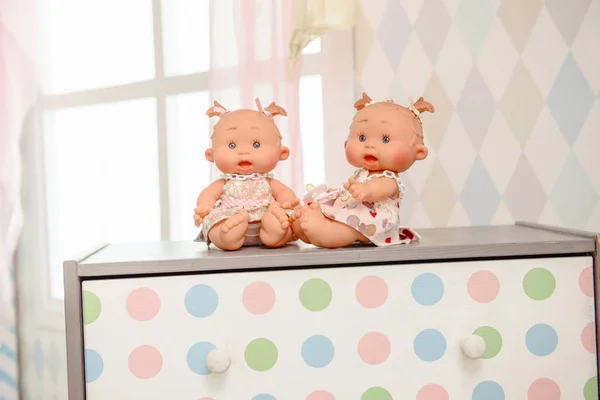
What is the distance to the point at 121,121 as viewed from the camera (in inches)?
80.3

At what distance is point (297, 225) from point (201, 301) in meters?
0.23

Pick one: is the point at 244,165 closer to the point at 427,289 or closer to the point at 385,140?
the point at 385,140

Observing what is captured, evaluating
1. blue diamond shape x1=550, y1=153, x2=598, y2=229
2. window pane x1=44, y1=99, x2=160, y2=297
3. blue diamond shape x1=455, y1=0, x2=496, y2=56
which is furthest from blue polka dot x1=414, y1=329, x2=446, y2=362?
window pane x1=44, y1=99, x2=160, y2=297

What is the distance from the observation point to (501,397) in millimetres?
1162

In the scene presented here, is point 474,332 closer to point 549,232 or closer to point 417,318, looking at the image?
point 417,318

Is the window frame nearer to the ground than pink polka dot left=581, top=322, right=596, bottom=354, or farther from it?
farther from it

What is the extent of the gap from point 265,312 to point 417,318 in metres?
0.26

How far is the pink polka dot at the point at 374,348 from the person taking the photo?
1148 millimetres

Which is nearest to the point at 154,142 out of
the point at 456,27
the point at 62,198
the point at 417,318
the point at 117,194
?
the point at 117,194

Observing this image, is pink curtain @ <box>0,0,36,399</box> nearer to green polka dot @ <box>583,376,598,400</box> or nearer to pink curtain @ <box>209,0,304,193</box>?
pink curtain @ <box>209,0,304,193</box>

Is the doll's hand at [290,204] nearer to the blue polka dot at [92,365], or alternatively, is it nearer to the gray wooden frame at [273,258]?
the gray wooden frame at [273,258]

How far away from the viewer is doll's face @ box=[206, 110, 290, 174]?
1.23 m

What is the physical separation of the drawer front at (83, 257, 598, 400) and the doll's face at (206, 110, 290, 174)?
217 mm

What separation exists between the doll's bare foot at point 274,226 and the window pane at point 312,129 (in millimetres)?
632
